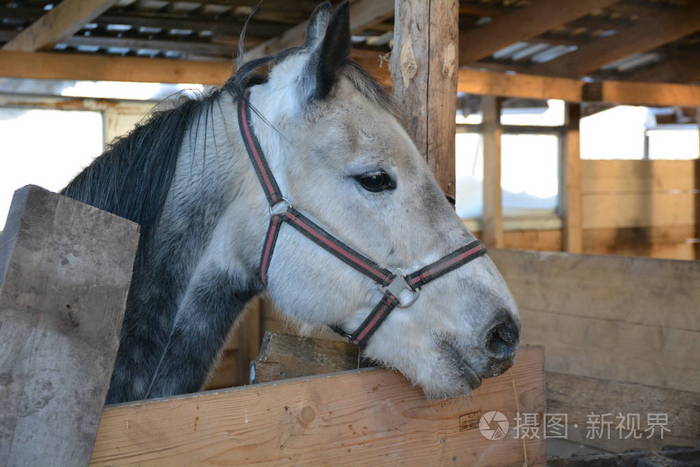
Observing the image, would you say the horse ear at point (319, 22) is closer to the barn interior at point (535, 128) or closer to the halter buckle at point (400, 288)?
the barn interior at point (535, 128)

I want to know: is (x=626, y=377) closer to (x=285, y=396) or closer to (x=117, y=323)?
(x=285, y=396)

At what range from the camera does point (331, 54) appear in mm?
1673

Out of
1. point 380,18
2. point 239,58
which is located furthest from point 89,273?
point 380,18

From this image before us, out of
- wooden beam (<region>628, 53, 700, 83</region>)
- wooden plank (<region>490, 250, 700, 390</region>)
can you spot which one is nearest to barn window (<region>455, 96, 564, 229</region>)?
wooden beam (<region>628, 53, 700, 83</region>)

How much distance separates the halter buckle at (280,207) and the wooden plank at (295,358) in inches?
17.8

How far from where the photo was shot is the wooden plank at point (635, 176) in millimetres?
8875

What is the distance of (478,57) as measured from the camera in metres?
6.21

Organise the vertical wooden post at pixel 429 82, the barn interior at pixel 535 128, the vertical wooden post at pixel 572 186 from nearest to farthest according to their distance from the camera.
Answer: the vertical wooden post at pixel 429 82, the barn interior at pixel 535 128, the vertical wooden post at pixel 572 186

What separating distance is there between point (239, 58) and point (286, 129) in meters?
0.37

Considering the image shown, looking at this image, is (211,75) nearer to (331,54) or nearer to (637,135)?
(331,54)

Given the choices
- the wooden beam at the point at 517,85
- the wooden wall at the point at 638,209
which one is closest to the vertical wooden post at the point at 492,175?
the wooden wall at the point at 638,209

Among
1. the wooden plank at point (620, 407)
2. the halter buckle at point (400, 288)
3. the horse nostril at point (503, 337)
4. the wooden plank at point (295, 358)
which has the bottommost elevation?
the wooden plank at point (620, 407)

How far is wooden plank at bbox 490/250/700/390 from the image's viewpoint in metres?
3.34

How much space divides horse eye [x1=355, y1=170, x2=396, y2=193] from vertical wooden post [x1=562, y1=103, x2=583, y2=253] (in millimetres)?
7164
